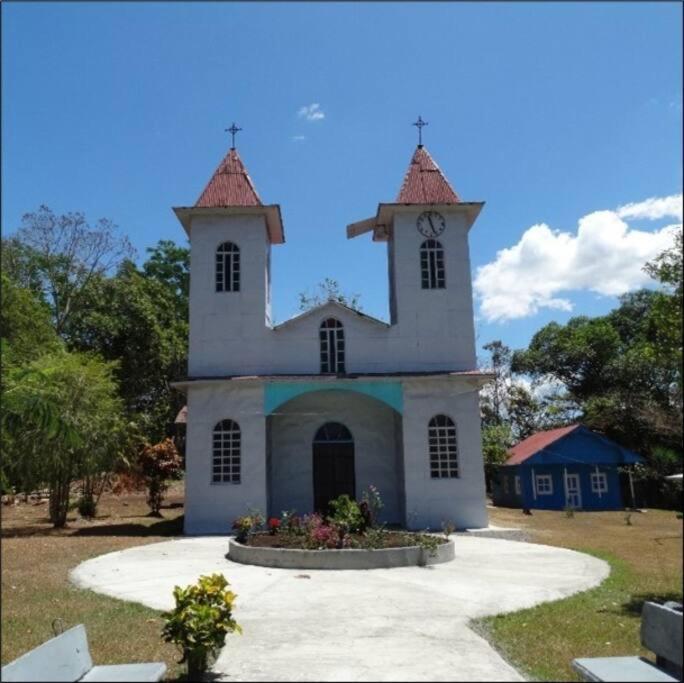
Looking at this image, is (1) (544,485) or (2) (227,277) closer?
(2) (227,277)

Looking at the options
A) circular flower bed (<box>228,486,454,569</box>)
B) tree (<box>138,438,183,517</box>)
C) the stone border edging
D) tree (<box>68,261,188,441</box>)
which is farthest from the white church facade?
tree (<box>68,261,188,441</box>)

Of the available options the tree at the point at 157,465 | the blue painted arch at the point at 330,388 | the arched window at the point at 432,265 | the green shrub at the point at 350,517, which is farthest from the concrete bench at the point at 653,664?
the tree at the point at 157,465

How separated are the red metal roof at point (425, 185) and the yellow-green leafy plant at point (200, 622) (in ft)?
57.2

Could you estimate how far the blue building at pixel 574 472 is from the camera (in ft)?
99.5

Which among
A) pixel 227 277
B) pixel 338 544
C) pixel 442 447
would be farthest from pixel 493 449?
pixel 338 544

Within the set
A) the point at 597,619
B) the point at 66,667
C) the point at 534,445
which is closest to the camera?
the point at 66,667

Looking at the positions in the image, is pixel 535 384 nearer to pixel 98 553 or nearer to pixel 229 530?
pixel 229 530

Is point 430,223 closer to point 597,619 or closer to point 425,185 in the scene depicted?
point 425,185

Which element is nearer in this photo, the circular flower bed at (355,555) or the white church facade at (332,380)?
the circular flower bed at (355,555)

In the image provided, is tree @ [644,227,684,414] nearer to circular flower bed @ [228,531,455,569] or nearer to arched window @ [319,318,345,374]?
circular flower bed @ [228,531,455,569]

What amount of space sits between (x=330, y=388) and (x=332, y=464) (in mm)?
2975

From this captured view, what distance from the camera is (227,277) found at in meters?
21.8

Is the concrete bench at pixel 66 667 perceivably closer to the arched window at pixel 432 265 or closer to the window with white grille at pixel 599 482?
the arched window at pixel 432 265

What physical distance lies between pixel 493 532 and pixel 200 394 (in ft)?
30.8
